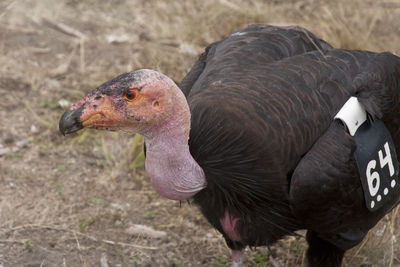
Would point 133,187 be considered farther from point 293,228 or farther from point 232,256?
point 293,228

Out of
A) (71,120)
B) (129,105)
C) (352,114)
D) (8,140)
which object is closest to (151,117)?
(129,105)

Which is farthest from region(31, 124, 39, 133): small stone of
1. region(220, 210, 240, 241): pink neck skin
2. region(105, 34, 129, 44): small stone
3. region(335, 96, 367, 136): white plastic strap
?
region(335, 96, 367, 136): white plastic strap

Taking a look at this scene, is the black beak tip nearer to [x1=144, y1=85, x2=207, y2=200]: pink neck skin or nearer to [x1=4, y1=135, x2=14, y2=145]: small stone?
[x1=144, y1=85, x2=207, y2=200]: pink neck skin

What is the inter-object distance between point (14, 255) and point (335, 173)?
193 centimetres

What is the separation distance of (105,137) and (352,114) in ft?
7.88

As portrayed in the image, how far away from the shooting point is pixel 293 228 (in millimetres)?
3486

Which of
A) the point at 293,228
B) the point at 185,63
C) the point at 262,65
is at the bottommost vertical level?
the point at 185,63

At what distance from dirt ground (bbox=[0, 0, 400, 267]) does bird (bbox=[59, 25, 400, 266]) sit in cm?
71

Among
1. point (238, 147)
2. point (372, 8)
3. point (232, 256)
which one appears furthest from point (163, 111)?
point (372, 8)

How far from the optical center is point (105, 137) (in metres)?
5.24

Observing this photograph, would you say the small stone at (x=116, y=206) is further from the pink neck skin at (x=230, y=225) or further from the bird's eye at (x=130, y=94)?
the bird's eye at (x=130, y=94)

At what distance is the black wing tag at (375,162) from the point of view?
338cm

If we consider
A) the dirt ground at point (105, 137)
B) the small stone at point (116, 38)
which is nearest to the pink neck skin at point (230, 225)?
the dirt ground at point (105, 137)

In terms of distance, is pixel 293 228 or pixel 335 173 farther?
pixel 293 228
